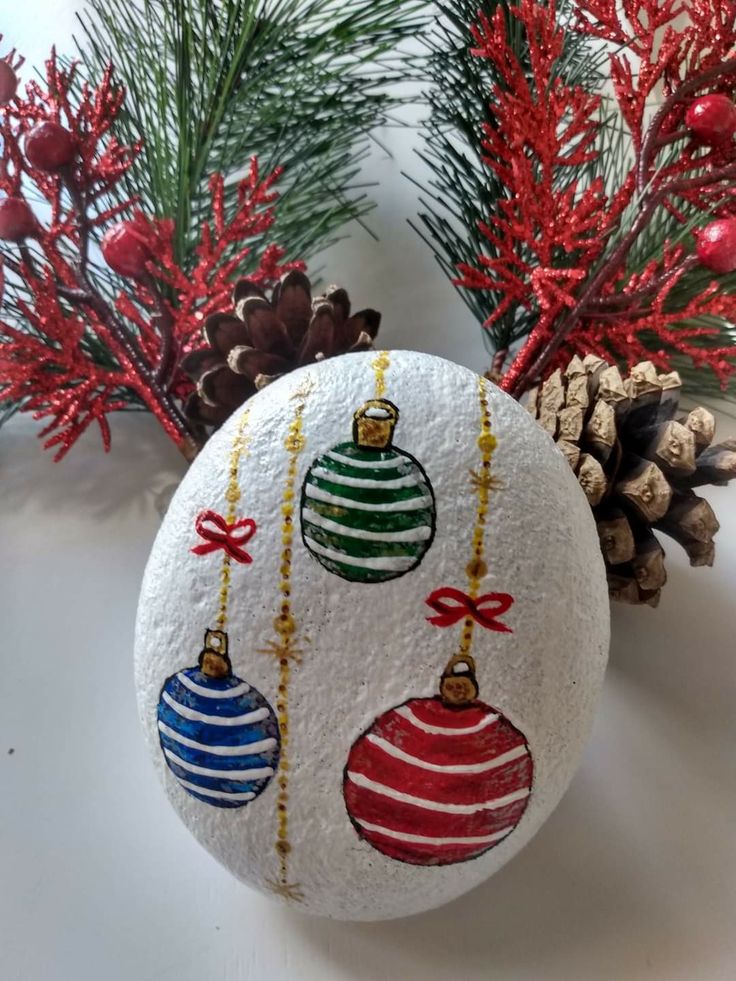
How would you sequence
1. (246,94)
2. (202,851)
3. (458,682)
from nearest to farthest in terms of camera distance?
(458,682)
(202,851)
(246,94)

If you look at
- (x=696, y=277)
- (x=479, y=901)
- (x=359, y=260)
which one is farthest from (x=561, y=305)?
(x=479, y=901)

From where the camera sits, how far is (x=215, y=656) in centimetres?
35

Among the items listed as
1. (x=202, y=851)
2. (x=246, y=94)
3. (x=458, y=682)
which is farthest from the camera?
(x=246, y=94)

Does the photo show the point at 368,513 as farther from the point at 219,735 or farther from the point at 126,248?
the point at 126,248

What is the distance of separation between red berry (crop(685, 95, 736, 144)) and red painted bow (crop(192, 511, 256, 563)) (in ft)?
1.12

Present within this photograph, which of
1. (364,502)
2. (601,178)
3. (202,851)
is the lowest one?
(202,851)

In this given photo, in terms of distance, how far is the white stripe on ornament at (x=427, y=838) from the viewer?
0.34m

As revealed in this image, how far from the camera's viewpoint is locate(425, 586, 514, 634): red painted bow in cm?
33

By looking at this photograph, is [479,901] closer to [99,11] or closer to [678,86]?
[678,86]

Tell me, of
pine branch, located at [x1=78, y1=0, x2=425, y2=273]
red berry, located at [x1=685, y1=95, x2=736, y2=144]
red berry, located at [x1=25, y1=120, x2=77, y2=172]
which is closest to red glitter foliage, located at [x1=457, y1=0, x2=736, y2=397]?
red berry, located at [x1=685, y1=95, x2=736, y2=144]

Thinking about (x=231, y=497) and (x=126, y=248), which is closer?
(x=231, y=497)

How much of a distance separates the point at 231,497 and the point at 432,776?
0.14 meters

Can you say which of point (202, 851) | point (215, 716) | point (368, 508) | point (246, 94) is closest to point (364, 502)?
point (368, 508)

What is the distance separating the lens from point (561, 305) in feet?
1.63
